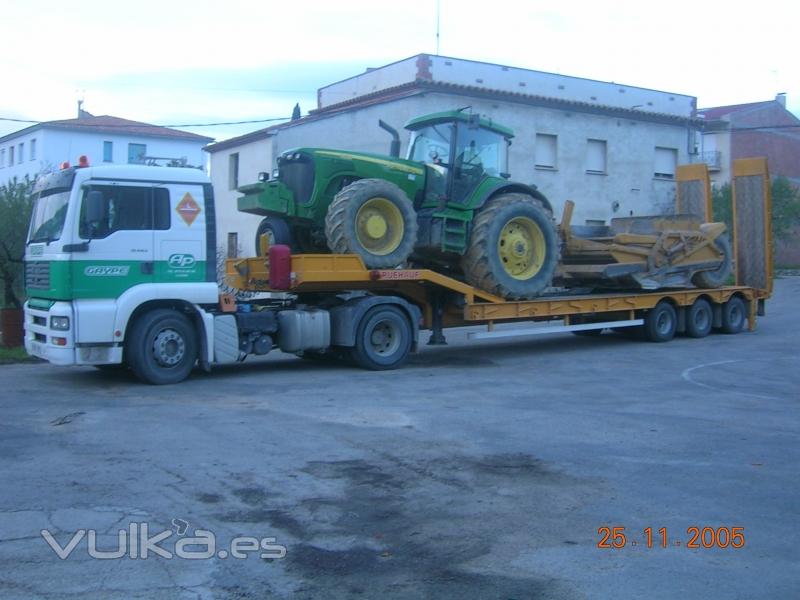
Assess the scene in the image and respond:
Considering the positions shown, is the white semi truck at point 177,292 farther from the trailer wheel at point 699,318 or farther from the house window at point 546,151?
the house window at point 546,151

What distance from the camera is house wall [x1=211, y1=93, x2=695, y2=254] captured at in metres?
28.4

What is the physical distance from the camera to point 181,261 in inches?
488

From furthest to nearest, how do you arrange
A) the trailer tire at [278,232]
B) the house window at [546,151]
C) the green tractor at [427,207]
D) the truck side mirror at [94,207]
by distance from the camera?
the house window at [546,151], the trailer tire at [278,232], the green tractor at [427,207], the truck side mirror at [94,207]

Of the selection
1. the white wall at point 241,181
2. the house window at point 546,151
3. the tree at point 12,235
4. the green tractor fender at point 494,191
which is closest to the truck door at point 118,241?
the green tractor fender at point 494,191

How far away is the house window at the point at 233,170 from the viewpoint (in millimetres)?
33188

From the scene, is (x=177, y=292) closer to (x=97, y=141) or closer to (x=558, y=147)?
(x=558, y=147)

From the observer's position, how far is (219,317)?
1280 centimetres

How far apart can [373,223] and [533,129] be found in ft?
59.6

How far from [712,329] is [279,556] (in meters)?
16.7

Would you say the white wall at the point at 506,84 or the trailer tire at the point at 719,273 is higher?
the white wall at the point at 506,84

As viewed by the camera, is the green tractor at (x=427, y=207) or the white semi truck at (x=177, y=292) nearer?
the white semi truck at (x=177, y=292)

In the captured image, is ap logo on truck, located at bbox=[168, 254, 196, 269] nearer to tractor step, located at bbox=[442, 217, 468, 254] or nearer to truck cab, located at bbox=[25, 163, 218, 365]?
truck cab, located at bbox=[25, 163, 218, 365]

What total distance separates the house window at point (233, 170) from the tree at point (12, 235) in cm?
1583

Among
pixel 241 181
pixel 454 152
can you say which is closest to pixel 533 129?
pixel 241 181
